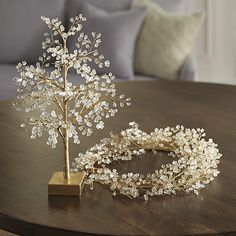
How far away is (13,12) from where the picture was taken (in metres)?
3.81

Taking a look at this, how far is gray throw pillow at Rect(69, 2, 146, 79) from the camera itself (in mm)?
3527

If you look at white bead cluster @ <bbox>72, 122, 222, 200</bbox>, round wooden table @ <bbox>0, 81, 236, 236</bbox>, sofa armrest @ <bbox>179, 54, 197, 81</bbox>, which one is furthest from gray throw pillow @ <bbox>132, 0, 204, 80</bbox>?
white bead cluster @ <bbox>72, 122, 222, 200</bbox>

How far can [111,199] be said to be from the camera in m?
1.51

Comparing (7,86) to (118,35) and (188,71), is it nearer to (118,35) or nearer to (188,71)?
(118,35)

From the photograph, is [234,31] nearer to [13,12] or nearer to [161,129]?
[13,12]

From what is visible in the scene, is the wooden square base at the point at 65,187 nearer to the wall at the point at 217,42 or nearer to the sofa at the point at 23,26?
the sofa at the point at 23,26

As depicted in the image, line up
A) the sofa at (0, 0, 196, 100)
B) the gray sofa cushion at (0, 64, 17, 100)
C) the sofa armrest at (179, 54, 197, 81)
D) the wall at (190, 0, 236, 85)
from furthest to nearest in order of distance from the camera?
the wall at (190, 0, 236, 85) < the sofa at (0, 0, 196, 100) < the sofa armrest at (179, 54, 197, 81) < the gray sofa cushion at (0, 64, 17, 100)

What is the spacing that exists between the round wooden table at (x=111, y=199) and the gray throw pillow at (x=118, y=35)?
138 centimetres

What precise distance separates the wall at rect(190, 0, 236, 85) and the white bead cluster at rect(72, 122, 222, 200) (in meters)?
2.56

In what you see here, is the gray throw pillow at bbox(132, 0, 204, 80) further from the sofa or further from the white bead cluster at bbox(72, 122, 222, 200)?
the white bead cluster at bbox(72, 122, 222, 200)

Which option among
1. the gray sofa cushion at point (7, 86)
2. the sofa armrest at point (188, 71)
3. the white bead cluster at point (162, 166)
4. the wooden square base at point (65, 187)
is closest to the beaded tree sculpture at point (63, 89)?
the wooden square base at point (65, 187)

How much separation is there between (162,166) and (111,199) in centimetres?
20

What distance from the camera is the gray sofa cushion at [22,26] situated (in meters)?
3.80

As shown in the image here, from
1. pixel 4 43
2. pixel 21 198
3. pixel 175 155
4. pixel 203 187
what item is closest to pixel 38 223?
pixel 21 198
